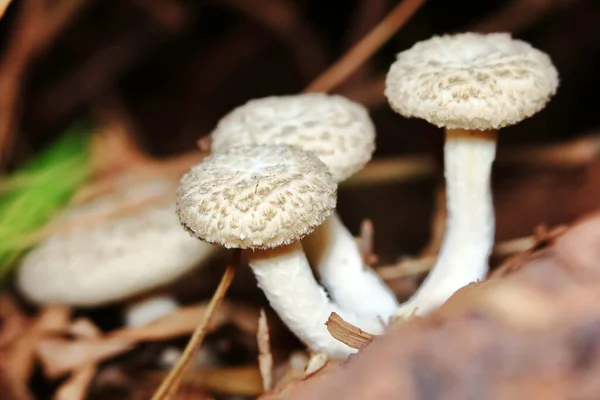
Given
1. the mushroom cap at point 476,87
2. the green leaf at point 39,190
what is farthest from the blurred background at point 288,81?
the mushroom cap at point 476,87

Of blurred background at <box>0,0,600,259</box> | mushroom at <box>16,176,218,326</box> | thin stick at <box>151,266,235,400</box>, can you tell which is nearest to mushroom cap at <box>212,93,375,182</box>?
thin stick at <box>151,266,235,400</box>

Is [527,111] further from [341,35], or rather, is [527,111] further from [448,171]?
[341,35]

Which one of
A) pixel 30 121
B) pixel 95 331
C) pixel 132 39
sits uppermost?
pixel 132 39

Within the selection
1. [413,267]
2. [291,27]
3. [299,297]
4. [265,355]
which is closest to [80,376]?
[265,355]

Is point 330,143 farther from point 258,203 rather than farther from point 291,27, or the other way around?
point 291,27

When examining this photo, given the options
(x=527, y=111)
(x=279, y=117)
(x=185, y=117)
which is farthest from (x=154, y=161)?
(x=527, y=111)

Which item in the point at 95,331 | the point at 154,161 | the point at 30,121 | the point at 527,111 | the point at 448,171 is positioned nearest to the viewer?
the point at 527,111

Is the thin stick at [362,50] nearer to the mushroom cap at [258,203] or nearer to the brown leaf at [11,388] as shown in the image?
the mushroom cap at [258,203]
